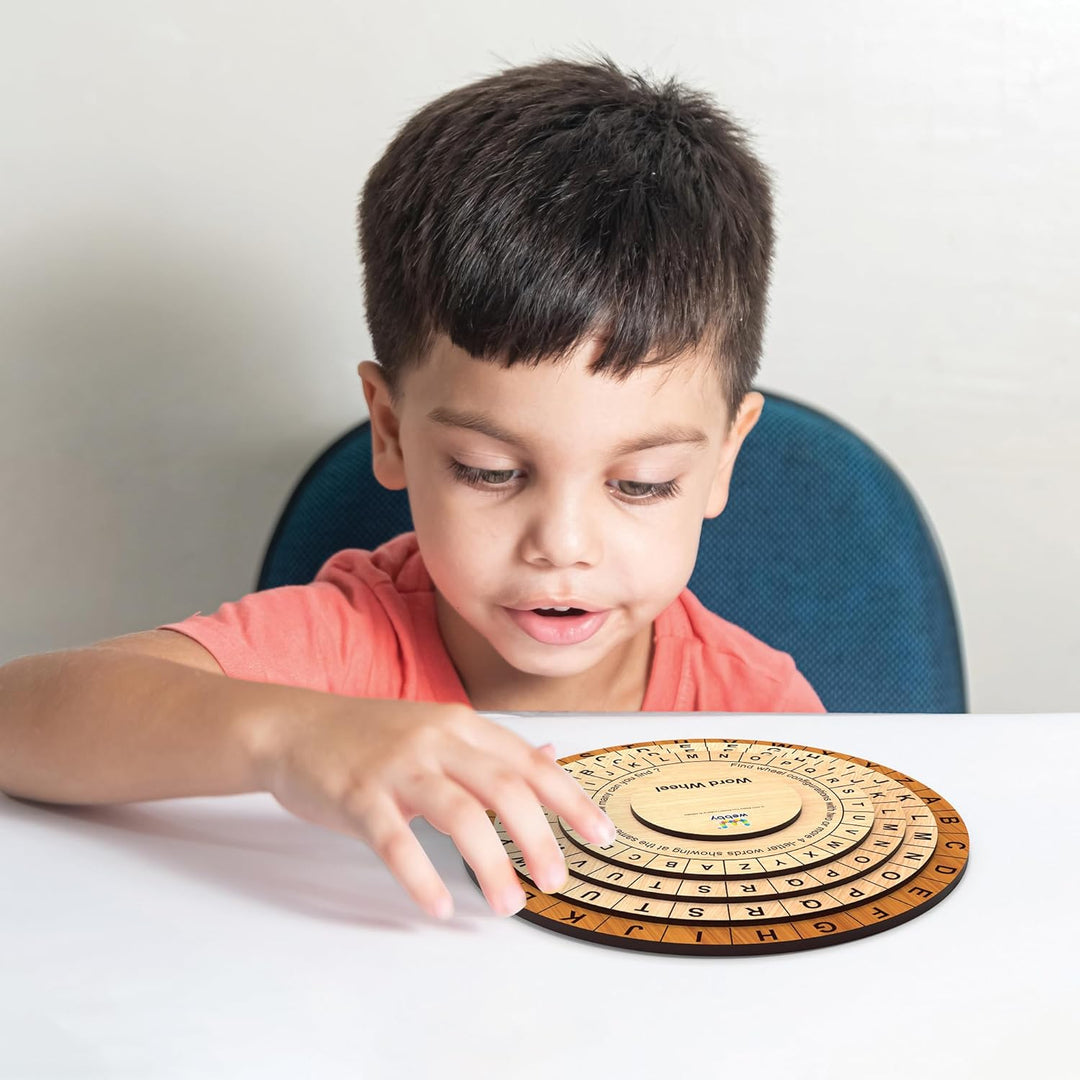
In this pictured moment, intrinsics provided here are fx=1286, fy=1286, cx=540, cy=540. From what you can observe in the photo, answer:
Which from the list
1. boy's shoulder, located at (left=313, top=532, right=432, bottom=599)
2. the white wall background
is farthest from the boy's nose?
the white wall background

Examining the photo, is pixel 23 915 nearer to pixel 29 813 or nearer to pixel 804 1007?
pixel 29 813

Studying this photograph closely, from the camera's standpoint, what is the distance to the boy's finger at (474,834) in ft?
1.58

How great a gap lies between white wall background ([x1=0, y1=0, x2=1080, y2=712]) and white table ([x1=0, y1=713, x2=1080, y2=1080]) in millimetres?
1041

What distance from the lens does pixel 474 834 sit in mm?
490

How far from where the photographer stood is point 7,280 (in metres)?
1.50

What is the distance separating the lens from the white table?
41cm

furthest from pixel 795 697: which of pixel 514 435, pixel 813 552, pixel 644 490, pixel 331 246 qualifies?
pixel 331 246

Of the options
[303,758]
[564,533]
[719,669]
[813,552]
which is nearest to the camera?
[303,758]

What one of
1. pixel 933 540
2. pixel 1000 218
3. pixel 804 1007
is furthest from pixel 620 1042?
pixel 1000 218

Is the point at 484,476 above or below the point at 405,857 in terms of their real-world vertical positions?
above

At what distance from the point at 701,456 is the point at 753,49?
2.53 ft

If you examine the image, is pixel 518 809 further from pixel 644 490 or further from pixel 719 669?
pixel 719 669

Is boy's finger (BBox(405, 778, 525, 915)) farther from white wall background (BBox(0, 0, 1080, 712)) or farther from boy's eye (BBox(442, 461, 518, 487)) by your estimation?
white wall background (BBox(0, 0, 1080, 712))

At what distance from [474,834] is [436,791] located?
0.08ft
